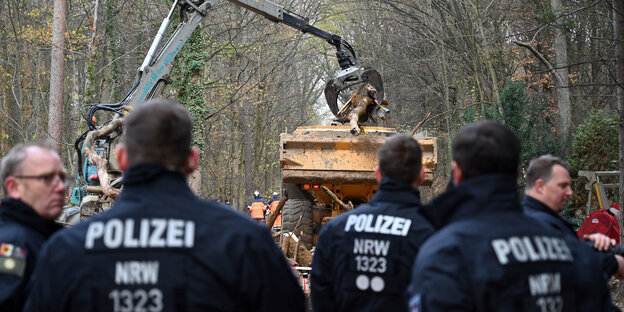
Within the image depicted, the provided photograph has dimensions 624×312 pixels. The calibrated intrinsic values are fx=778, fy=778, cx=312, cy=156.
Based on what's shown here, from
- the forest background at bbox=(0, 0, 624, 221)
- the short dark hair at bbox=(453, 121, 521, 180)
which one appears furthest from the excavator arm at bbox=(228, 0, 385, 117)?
the short dark hair at bbox=(453, 121, 521, 180)

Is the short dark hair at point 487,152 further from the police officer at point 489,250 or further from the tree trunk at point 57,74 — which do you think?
the tree trunk at point 57,74

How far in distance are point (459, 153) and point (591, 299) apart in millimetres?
817

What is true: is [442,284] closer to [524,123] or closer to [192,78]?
[524,123]

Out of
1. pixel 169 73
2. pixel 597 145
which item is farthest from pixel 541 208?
pixel 597 145

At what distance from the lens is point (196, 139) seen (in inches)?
810

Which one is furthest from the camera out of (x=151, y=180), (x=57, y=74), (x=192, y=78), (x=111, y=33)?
(x=111, y=33)

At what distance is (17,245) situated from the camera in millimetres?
3410

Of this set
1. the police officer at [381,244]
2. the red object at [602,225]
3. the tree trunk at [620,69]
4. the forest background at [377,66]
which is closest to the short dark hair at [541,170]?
the police officer at [381,244]

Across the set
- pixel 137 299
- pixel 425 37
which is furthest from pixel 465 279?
pixel 425 37

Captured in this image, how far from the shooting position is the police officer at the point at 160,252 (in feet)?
9.18

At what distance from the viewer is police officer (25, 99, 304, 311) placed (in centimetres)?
280

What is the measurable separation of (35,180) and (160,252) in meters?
1.11

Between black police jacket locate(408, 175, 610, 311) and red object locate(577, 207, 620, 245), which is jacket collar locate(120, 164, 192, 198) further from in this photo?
red object locate(577, 207, 620, 245)

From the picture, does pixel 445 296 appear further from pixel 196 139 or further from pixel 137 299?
pixel 196 139
